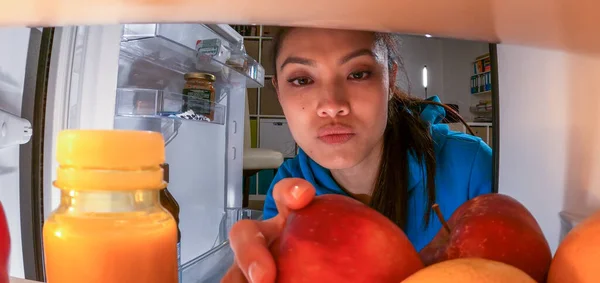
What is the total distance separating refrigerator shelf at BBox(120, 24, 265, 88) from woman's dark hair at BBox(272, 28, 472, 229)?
94mm

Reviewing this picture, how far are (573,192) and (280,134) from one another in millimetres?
316

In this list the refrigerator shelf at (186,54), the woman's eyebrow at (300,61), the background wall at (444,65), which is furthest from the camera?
the refrigerator shelf at (186,54)

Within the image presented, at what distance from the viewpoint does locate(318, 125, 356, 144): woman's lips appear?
43cm

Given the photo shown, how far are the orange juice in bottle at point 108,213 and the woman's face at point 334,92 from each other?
0.25 m

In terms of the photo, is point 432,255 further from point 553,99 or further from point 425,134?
point 425,134

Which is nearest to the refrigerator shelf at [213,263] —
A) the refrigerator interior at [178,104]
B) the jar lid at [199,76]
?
the refrigerator interior at [178,104]

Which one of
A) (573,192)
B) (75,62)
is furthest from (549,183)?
(75,62)

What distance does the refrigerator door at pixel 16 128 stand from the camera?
1.39ft

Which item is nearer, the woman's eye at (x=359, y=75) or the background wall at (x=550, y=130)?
the background wall at (x=550, y=130)

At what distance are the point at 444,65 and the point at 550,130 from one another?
0.48 ft

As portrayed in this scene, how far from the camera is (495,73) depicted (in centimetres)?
32

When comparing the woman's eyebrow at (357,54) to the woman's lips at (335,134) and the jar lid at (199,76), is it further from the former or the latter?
the jar lid at (199,76)

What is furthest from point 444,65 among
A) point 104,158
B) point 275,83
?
point 104,158

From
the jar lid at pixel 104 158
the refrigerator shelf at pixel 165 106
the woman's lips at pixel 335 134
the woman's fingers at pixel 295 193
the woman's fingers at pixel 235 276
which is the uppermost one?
the refrigerator shelf at pixel 165 106
